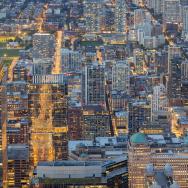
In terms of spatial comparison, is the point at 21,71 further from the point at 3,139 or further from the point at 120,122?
the point at 3,139

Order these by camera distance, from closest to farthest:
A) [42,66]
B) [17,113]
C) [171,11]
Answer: [17,113]
[42,66]
[171,11]

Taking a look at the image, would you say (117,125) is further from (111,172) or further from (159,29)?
(159,29)

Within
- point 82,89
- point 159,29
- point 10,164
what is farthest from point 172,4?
point 10,164

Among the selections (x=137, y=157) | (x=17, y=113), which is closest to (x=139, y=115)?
(x=17, y=113)

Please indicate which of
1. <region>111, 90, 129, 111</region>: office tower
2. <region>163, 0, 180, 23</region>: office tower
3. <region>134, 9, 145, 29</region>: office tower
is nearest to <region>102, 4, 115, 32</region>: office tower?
<region>134, 9, 145, 29</region>: office tower

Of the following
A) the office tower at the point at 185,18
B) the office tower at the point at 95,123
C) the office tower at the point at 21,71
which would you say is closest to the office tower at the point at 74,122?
the office tower at the point at 95,123

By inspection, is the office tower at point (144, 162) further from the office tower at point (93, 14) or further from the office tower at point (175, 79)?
the office tower at point (93, 14)
